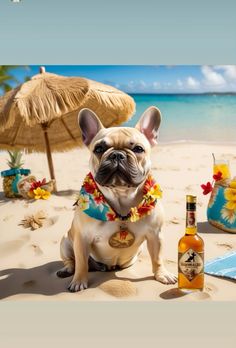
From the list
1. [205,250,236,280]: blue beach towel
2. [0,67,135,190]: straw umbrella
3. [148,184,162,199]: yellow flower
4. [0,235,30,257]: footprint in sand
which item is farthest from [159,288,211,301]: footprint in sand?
[0,67,135,190]: straw umbrella

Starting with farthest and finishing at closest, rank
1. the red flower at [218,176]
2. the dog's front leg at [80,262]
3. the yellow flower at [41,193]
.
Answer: the yellow flower at [41,193]
the red flower at [218,176]
the dog's front leg at [80,262]

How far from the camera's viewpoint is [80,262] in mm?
1944

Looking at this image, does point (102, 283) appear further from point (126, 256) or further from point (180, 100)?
point (180, 100)

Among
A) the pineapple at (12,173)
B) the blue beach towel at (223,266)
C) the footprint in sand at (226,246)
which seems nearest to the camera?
the blue beach towel at (223,266)

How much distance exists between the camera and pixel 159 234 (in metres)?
1.99

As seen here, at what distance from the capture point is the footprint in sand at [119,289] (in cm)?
196

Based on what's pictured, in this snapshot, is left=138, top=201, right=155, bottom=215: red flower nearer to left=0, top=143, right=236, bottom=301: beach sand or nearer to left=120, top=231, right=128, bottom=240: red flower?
left=120, top=231, right=128, bottom=240: red flower

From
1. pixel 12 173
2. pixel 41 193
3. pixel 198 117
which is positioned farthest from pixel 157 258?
pixel 198 117

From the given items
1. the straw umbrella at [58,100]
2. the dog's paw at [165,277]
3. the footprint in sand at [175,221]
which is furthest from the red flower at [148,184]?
the straw umbrella at [58,100]

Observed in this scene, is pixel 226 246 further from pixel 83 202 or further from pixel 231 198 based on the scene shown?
pixel 83 202

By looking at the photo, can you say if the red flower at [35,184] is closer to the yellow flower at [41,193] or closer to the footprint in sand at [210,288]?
the yellow flower at [41,193]

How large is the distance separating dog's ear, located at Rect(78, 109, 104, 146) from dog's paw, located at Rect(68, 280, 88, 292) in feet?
1.79

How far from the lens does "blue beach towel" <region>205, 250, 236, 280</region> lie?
2.18 metres

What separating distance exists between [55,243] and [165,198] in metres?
1.07
